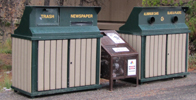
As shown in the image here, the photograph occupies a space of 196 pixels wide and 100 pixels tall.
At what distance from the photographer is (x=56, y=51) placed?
615 centimetres

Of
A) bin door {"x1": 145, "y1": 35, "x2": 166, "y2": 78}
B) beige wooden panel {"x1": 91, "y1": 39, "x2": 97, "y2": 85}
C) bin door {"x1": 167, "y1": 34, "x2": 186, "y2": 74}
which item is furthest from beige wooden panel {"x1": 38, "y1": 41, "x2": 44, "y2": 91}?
bin door {"x1": 167, "y1": 34, "x2": 186, "y2": 74}

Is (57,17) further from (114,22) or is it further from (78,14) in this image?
(114,22)

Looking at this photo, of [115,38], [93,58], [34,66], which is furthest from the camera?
[115,38]

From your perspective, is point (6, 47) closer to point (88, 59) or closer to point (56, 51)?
point (88, 59)

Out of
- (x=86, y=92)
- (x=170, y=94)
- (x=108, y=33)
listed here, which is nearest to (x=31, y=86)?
(x=86, y=92)

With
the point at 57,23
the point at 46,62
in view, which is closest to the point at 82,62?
the point at 46,62

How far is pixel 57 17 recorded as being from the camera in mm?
6320

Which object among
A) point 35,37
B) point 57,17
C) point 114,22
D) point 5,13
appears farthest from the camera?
point 114,22

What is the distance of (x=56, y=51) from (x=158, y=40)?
265 centimetres

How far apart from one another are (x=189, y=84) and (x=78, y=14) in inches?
124

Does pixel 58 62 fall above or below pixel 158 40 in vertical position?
below

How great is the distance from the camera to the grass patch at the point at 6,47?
1275cm

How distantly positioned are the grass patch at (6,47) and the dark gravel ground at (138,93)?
21.0 ft

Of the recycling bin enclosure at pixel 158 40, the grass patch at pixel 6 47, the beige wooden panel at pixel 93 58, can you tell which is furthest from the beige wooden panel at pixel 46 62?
the grass patch at pixel 6 47
